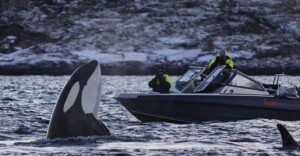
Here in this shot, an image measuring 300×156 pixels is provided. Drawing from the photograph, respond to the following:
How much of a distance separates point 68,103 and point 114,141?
5.39 feet

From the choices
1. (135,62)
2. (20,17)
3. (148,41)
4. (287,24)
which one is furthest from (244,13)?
A: (20,17)

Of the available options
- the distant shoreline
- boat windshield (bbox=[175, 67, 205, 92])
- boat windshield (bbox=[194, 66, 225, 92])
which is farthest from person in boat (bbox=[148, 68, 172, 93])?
the distant shoreline

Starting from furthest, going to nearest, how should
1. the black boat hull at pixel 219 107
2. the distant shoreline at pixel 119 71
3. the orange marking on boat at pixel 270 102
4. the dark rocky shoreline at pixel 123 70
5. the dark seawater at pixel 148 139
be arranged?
the dark rocky shoreline at pixel 123 70 → the distant shoreline at pixel 119 71 → the orange marking on boat at pixel 270 102 → the black boat hull at pixel 219 107 → the dark seawater at pixel 148 139

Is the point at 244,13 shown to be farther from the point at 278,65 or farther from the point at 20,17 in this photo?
the point at 20,17

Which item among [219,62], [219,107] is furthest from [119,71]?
[219,107]

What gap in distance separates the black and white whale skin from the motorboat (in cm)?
789

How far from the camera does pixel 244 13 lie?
6388 inches

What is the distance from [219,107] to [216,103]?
17 cm

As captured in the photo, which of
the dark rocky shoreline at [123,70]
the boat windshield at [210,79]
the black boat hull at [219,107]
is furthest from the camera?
the dark rocky shoreline at [123,70]

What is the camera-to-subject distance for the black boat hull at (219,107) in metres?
25.3

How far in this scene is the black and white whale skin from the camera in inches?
671

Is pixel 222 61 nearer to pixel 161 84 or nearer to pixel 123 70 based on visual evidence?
pixel 161 84

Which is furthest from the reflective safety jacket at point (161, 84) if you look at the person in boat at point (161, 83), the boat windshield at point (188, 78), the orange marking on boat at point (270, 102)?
the orange marking on boat at point (270, 102)

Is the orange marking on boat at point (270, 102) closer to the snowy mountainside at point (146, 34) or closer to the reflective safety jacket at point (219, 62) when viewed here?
the reflective safety jacket at point (219, 62)
